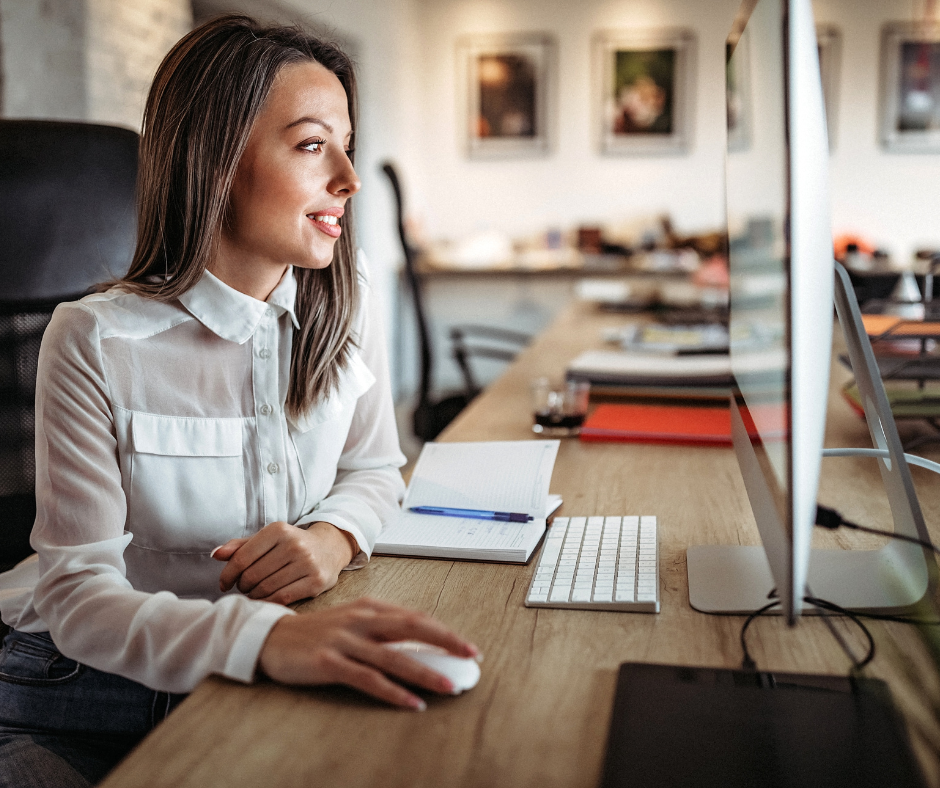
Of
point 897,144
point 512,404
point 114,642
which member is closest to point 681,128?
point 897,144

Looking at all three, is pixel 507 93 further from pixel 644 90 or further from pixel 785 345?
pixel 785 345

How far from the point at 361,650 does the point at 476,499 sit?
0.44 metres

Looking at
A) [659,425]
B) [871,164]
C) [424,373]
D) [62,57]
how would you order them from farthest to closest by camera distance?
[871,164] → [62,57] → [424,373] → [659,425]

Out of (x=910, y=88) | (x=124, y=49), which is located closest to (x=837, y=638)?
(x=124, y=49)

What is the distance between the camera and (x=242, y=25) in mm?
1026

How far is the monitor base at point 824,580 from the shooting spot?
79 cm

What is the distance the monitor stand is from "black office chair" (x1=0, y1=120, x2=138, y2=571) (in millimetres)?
907

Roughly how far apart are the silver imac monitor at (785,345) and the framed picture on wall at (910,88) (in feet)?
17.5

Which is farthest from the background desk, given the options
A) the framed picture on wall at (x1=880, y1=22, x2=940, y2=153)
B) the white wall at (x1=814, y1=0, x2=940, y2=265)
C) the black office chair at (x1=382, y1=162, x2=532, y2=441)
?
the black office chair at (x1=382, y1=162, x2=532, y2=441)

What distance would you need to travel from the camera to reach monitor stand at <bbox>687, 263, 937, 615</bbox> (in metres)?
0.79

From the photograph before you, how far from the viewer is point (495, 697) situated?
0.64 m

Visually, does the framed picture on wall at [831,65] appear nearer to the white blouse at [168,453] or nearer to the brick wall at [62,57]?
the brick wall at [62,57]

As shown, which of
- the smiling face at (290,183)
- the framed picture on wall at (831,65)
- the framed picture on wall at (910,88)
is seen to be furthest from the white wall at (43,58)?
the framed picture on wall at (910,88)

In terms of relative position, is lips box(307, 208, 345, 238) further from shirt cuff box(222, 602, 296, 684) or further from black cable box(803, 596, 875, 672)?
black cable box(803, 596, 875, 672)
